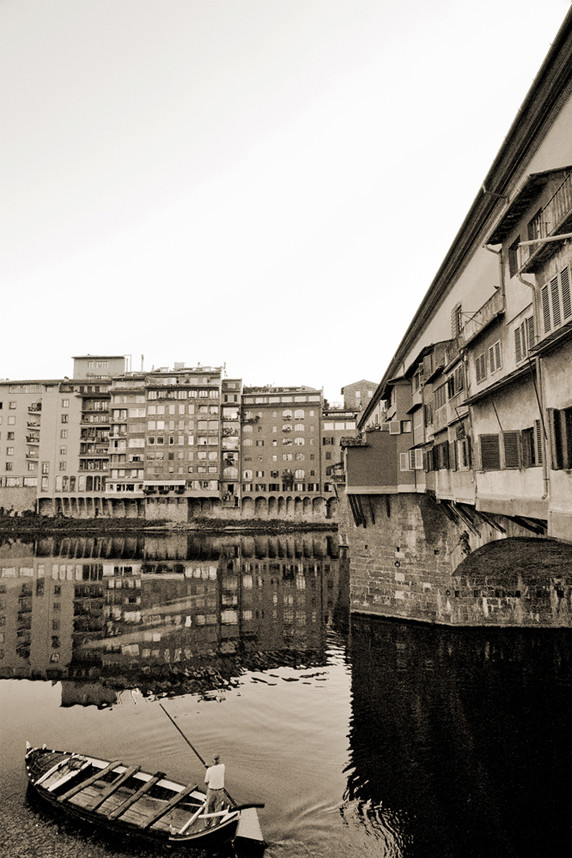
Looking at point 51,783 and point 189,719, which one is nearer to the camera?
point 51,783

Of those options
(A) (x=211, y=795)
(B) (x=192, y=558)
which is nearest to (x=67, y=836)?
(A) (x=211, y=795)

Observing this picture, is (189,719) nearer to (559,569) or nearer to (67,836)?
(67,836)

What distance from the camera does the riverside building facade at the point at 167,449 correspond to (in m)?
95.7

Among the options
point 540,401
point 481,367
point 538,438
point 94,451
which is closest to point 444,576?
point 481,367

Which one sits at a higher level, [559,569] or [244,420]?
[244,420]

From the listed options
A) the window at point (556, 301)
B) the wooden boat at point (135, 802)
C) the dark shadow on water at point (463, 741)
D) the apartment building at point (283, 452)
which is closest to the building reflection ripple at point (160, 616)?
the dark shadow on water at point (463, 741)

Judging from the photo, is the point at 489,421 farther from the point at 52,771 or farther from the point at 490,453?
the point at 52,771

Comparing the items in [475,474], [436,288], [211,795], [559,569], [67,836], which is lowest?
[67,836]

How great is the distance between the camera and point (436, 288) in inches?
1013

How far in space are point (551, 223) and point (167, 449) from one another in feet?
292

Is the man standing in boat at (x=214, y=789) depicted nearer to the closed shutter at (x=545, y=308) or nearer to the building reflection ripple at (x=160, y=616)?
the building reflection ripple at (x=160, y=616)

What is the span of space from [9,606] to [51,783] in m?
28.1

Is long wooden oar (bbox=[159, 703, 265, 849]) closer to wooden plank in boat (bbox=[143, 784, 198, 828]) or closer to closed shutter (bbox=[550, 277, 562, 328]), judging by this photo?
wooden plank in boat (bbox=[143, 784, 198, 828])

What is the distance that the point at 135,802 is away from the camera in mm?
13789
